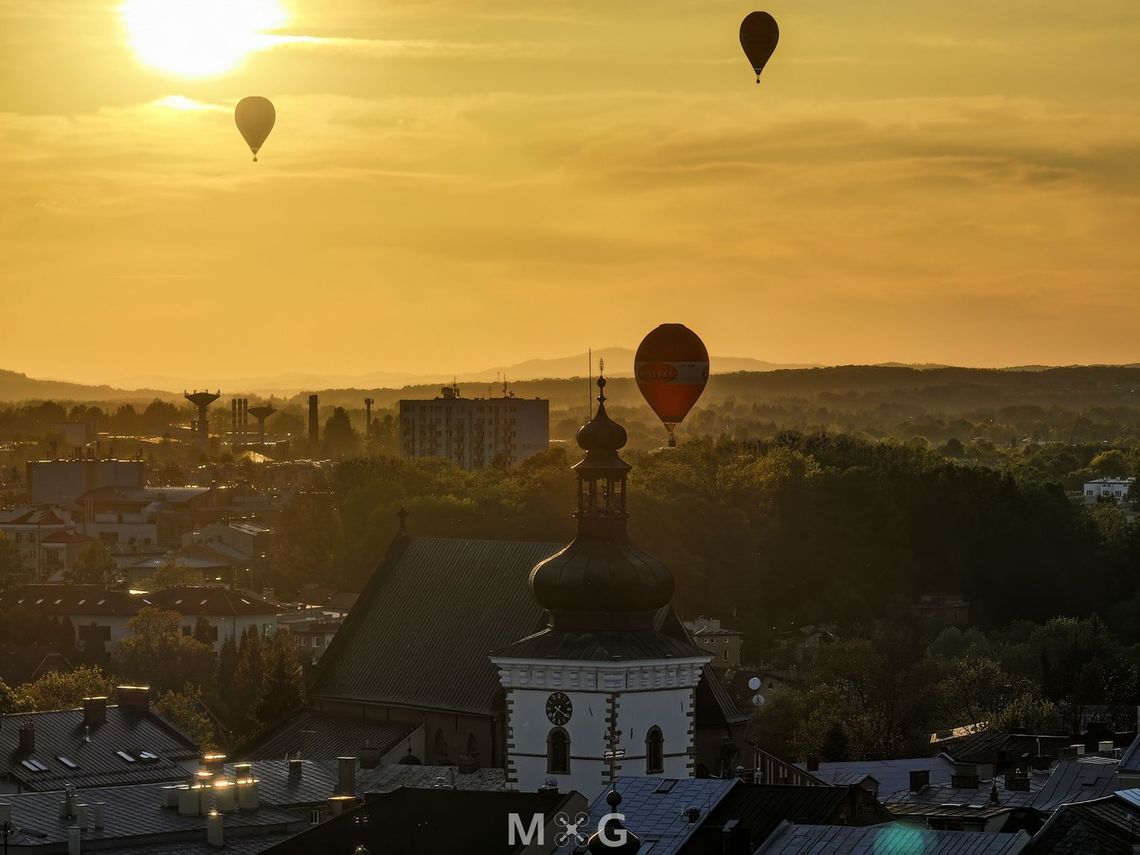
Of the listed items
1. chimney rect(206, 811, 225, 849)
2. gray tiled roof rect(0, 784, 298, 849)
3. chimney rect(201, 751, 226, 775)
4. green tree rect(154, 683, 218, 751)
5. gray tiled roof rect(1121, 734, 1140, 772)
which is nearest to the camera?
gray tiled roof rect(1121, 734, 1140, 772)

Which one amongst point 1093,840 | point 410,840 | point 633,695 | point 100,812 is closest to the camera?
point 1093,840

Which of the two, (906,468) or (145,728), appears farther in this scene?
(906,468)

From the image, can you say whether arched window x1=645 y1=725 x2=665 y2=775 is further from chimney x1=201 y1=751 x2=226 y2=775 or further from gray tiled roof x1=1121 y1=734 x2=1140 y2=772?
gray tiled roof x1=1121 y1=734 x2=1140 y2=772

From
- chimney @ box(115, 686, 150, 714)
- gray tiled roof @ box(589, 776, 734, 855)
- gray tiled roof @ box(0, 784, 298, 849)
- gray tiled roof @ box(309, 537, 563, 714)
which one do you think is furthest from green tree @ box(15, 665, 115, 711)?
gray tiled roof @ box(589, 776, 734, 855)

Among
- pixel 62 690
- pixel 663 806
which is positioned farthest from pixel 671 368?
pixel 62 690

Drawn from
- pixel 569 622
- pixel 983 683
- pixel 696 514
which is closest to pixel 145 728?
pixel 569 622

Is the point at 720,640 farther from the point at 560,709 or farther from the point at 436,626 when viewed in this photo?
the point at 560,709

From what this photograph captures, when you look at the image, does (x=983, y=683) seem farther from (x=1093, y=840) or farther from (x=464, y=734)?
(x=1093, y=840)
